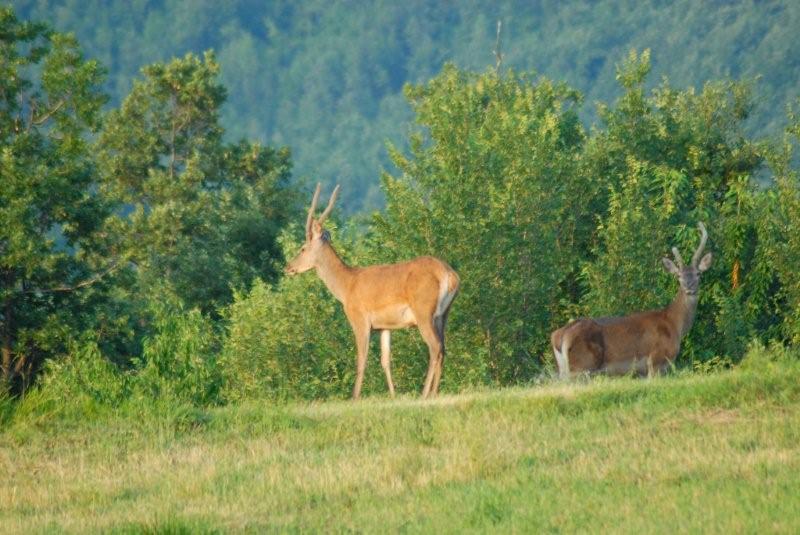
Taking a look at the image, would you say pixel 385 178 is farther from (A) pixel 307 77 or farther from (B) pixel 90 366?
(A) pixel 307 77

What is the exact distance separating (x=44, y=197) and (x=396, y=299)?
29.4 feet

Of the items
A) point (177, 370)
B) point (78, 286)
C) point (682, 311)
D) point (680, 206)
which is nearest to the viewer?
point (177, 370)

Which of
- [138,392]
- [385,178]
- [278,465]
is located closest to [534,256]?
[385,178]

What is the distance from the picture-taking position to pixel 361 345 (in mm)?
17703

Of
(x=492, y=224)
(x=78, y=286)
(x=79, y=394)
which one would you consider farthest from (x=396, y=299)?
(x=78, y=286)

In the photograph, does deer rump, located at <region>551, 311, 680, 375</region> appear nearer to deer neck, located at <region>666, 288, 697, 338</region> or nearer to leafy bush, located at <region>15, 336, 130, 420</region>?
deer neck, located at <region>666, 288, 697, 338</region>

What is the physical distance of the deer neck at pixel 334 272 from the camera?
18.5 meters

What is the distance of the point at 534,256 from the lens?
80.1 feet

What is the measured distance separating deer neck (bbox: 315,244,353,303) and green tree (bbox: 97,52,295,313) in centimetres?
1251

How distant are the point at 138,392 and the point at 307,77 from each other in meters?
141

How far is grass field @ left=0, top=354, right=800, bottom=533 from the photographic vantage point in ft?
32.5

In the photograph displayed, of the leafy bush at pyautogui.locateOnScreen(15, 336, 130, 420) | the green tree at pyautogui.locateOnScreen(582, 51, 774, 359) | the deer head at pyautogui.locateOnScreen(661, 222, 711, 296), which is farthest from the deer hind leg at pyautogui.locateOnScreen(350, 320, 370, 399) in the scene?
the green tree at pyautogui.locateOnScreen(582, 51, 774, 359)

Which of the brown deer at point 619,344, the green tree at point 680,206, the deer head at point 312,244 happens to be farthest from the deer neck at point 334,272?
the green tree at point 680,206

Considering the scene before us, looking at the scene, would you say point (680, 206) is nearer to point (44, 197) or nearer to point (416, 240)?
point (416, 240)
